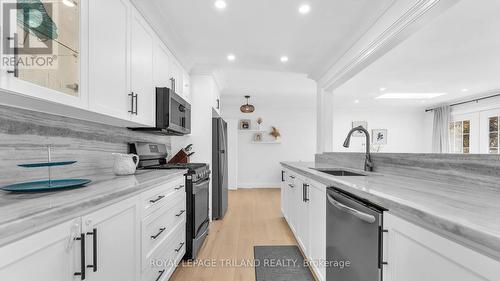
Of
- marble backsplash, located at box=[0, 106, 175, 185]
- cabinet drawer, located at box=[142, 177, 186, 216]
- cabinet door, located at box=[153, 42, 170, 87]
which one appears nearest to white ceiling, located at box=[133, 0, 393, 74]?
cabinet door, located at box=[153, 42, 170, 87]

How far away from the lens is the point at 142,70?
203 centimetres

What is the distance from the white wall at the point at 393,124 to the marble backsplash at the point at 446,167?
5.94 metres

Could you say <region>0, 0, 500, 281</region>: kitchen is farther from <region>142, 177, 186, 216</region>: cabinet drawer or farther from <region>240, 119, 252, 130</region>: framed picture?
<region>240, 119, 252, 130</region>: framed picture

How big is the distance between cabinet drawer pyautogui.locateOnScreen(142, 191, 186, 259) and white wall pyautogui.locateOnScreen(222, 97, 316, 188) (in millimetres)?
4742

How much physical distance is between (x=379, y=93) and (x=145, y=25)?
5.59 m

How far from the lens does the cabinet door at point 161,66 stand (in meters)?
2.34

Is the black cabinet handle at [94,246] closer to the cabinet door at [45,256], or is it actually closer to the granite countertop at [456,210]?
the cabinet door at [45,256]

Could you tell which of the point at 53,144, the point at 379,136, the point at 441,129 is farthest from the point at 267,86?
the point at 441,129

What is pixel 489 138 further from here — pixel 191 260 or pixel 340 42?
pixel 191 260

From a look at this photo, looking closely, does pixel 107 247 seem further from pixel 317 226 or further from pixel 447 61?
pixel 447 61

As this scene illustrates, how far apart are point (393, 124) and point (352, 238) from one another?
25.6 feet

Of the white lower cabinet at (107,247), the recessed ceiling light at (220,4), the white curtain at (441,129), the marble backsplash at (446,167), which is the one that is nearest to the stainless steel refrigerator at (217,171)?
the white lower cabinet at (107,247)

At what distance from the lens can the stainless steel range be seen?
2305mm

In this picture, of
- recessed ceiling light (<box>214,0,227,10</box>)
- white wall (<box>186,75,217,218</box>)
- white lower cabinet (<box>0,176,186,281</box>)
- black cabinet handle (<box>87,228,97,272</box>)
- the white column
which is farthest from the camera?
the white column
